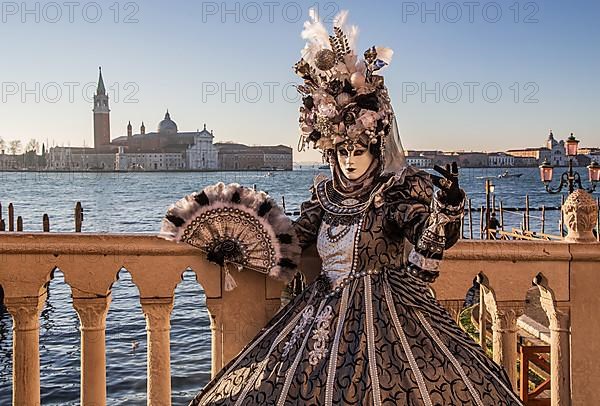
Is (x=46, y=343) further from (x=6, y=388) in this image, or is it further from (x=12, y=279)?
(x=12, y=279)

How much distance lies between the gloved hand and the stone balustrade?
61cm

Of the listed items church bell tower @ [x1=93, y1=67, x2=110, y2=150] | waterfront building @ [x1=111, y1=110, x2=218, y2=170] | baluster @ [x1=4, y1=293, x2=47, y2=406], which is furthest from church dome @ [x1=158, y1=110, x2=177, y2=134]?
baluster @ [x1=4, y1=293, x2=47, y2=406]

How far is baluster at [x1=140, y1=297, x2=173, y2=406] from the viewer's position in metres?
2.77

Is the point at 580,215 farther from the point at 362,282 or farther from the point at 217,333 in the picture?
the point at 217,333

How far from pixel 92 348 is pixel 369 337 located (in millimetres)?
1033

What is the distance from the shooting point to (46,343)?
50.6 ft

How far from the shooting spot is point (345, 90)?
→ 8.64 ft

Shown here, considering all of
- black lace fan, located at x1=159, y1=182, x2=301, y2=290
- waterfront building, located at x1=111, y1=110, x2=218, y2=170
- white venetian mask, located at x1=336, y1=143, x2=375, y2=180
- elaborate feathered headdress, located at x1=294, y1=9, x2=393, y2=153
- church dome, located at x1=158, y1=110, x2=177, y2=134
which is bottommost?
black lace fan, located at x1=159, y1=182, x2=301, y2=290

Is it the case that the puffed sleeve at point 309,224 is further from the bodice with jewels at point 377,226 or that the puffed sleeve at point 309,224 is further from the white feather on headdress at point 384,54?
the white feather on headdress at point 384,54

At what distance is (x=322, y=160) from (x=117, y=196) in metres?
71.2

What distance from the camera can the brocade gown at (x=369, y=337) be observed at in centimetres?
228

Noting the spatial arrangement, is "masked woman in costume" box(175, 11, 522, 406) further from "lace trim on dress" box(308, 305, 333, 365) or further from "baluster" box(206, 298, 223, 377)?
"baluster" box(206, 298, 223, 377)

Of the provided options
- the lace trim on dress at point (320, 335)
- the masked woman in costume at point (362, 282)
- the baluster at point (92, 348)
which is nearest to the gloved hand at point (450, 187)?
the masked woman in costume at point (362, 282)

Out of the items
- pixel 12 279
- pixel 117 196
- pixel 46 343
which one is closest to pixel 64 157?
pixel 117 196
